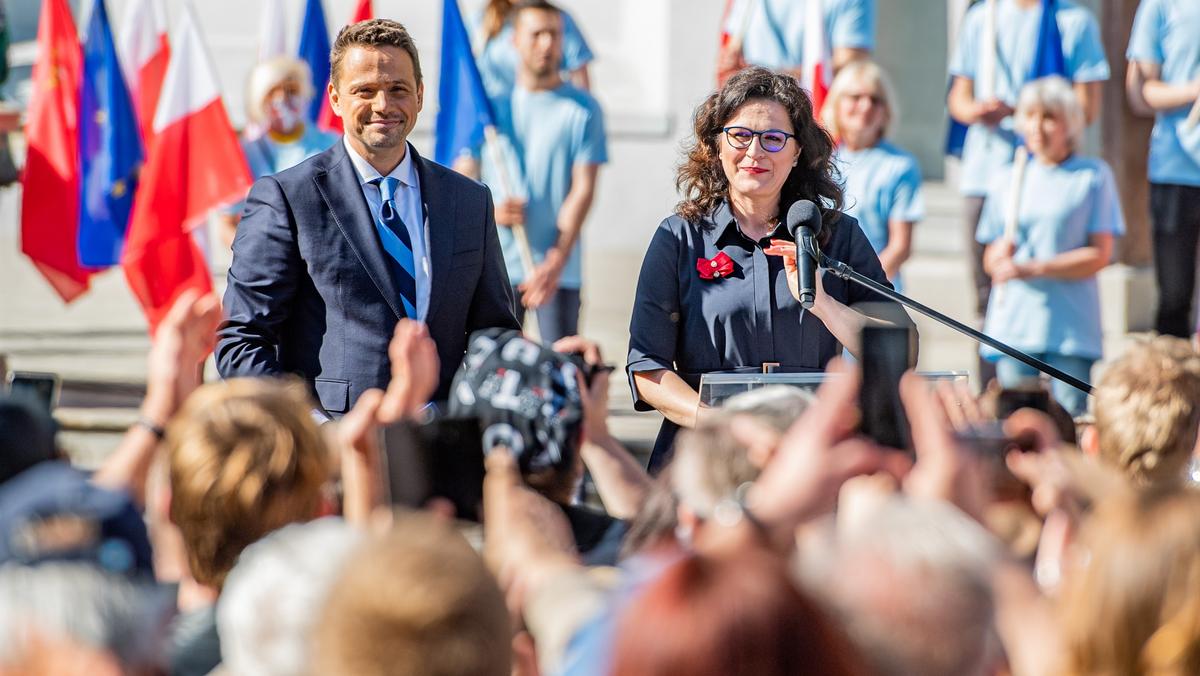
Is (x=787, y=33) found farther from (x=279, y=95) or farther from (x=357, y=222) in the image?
(x=357, y=222)

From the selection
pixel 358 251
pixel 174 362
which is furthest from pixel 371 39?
pixel 174 362

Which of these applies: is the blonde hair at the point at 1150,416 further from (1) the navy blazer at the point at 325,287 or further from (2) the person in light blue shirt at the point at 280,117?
(2) the person in light blue shirt at the point at 280,117

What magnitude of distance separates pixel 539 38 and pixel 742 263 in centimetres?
316

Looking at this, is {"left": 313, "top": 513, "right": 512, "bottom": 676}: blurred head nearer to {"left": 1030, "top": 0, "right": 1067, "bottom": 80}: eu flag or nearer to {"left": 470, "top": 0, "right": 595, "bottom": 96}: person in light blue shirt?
{"left": 470, "top": 0, "right": 595, "bottom": 96}: person in light blue shirt

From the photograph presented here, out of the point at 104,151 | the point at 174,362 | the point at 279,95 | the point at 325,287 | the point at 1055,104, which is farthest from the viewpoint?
the point at 104,151

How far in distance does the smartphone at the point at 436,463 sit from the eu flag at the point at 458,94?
4756 mm

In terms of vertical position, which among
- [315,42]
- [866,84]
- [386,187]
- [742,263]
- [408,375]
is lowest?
[408,375]

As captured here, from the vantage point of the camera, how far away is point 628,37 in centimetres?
1212

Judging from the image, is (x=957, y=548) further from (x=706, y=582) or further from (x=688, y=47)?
(x=688, y=47)

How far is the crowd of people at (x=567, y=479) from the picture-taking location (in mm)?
2232

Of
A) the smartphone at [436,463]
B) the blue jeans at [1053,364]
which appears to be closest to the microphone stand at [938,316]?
the smartphone at [436,463]

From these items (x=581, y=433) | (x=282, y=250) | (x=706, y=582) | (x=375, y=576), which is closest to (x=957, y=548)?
(x=706, y=582)

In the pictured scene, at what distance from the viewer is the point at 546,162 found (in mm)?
7910

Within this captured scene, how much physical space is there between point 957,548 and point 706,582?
0.49 meters
